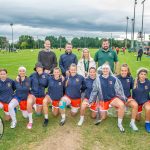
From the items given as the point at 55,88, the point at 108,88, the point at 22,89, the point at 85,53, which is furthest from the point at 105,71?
the point at 22,89

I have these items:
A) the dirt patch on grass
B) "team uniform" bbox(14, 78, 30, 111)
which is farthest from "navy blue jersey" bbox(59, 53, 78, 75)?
the dirt patch on grass

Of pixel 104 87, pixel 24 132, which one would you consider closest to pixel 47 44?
pixel 104 87

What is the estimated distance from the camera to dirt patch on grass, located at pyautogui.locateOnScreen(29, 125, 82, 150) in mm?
6945

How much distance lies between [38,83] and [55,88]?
0.52 m

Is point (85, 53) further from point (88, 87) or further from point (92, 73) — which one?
point (88, 87)

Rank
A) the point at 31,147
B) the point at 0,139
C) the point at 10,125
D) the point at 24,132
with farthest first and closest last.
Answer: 1. the point at 10,125
2. the point at 24,132
3. the point at 0,139
4. the point at 31,147

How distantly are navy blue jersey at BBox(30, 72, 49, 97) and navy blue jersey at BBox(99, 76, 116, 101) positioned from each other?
170 cm

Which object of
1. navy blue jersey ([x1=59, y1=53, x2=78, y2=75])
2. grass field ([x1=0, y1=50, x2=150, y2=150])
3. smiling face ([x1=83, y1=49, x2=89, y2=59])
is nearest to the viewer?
grass field ([x1=0, y1=50, x2=150, y2=150])

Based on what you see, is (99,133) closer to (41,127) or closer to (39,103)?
(41,127)

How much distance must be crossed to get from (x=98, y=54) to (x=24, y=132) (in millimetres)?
3699

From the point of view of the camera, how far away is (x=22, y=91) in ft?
28.5

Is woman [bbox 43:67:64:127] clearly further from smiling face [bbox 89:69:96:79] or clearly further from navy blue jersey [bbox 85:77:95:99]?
smiling face [bbox 89:69:96:79]

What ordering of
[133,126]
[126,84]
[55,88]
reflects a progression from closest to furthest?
1. [133,126]
2. [126,84]
3. [55,88]

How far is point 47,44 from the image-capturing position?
10.2 meters
